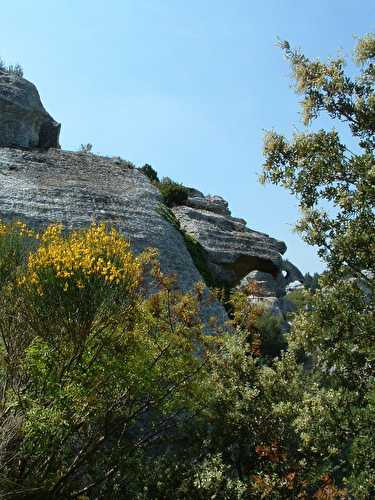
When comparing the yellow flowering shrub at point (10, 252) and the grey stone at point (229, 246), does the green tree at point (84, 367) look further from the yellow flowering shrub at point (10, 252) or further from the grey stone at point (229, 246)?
the grey stone at point (229, 246)

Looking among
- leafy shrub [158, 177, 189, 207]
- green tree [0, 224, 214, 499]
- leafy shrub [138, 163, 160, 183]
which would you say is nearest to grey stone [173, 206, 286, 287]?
leafy shrub [158, 177, 189, 207]

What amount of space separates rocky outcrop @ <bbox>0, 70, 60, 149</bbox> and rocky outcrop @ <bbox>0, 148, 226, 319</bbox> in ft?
5.75

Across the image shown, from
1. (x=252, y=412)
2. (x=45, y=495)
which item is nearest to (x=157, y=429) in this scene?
(x=252, y=412)

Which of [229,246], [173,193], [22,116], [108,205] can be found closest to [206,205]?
[173,193]

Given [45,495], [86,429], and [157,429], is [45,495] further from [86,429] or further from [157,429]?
[157,429]

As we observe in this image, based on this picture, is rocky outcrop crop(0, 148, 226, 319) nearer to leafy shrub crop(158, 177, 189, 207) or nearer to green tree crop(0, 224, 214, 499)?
leafy shrub crop(158, 177, 189, 207)

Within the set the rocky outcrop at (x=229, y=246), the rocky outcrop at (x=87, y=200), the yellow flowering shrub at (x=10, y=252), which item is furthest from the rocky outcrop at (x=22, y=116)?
the yellow flowering shrub at (x=10, y=252)

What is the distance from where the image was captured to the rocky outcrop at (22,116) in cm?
2652

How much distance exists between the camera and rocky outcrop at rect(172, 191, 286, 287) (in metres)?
26.5

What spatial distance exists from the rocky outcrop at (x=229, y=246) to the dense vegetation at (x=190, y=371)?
13363 mm

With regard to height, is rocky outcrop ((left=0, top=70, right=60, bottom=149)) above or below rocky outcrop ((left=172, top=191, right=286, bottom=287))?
above

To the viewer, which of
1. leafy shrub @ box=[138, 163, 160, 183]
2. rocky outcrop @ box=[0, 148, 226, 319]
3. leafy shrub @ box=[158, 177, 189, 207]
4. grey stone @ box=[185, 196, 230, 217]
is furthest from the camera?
leafy shrub @ box=[138, 163, 160, 183]

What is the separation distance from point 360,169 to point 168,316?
4.72 metres

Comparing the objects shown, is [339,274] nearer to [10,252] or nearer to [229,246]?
[10,252]
